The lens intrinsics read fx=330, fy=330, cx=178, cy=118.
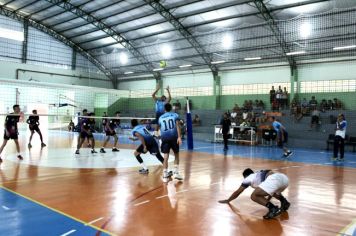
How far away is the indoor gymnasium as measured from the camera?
16.9 feet

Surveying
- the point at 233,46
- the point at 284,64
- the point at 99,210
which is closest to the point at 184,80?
the point at 233,46

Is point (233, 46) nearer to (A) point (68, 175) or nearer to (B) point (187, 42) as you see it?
(B) point (187, 42)

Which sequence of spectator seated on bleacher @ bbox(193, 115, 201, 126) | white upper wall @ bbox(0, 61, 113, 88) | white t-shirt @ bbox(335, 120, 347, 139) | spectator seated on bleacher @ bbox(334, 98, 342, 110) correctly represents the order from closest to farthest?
white t-shirt @ bbox(335, 120, 347, 139), spectator seated on bleacher @ bbox(334, 98, 342, 110), spectator seated on bleacher @ bbox(193, 115, 201, 126), white upper wall @ bbox(0, 61, 113, 88)

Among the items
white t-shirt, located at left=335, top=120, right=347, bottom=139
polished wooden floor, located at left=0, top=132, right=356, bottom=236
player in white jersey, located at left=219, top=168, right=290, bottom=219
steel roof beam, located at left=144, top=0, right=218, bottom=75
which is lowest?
polished wooden floor, located at left=0, top=132, right=356, bottom=236

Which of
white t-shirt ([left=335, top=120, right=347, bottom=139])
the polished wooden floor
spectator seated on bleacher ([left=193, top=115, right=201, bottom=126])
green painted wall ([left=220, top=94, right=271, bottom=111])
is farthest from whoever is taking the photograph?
spectator seated on bleacher ([left=193, top=115, right=201, bottom=126])

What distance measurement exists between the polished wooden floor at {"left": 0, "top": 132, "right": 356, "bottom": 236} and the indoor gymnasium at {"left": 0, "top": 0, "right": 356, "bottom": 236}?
0.04 metres

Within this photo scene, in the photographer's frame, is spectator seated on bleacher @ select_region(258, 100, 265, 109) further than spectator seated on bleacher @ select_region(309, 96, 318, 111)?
Yes

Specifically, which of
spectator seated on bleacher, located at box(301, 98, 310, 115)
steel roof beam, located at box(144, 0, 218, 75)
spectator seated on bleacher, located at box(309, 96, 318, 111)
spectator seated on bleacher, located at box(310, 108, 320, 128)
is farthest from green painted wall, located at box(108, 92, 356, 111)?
spectator seated on bleacher, located at box(310, 108, 320, 128)

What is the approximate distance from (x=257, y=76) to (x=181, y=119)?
8.80 meters

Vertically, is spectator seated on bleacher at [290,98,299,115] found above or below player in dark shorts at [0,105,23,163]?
above

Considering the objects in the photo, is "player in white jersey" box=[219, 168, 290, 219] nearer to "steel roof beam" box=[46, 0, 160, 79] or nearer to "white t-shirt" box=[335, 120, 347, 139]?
"white t-shirt" box=[335, 120, 347, 139]

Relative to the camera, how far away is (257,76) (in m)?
28.9

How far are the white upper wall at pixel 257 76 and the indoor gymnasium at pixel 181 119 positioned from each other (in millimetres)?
118

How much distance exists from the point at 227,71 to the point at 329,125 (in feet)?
38.6
